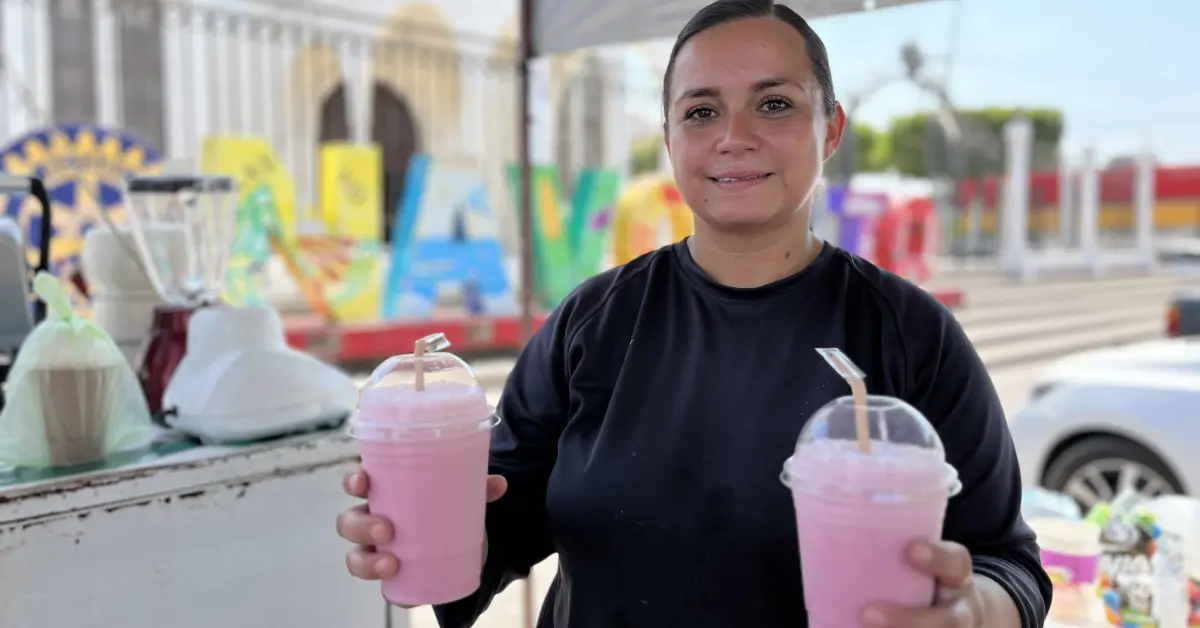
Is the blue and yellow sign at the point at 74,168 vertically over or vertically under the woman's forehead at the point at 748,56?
over

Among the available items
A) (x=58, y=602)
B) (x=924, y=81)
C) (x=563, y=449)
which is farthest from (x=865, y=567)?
(x=924, y=81)

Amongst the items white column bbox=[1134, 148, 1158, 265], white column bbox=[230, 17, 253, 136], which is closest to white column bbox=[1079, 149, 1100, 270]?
white column bbox=[1134, 148, 1158, 265]

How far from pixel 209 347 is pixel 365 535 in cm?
98

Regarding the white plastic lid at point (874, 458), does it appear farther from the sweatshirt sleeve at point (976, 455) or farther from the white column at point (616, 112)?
the white column at point (616, 112)

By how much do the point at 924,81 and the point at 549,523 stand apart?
14.7m

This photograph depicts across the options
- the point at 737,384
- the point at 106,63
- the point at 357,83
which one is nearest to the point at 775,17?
the point at 737,384

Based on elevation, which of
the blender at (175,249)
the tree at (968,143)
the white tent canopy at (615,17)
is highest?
the tree at (968,143)

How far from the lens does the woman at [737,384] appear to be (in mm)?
1220

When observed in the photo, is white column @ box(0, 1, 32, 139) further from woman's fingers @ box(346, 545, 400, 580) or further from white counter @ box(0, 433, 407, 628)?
woman's fingers @ box(346, 545, 400, 580)

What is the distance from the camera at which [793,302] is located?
51.8 inches

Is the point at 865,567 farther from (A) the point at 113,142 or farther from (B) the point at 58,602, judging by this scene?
(A) the point at 113,142

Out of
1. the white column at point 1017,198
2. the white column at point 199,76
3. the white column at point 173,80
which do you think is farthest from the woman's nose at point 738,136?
the white column at point 1017,198

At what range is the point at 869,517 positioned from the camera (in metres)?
0.93

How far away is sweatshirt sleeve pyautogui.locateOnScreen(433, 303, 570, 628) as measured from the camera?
145 cm
